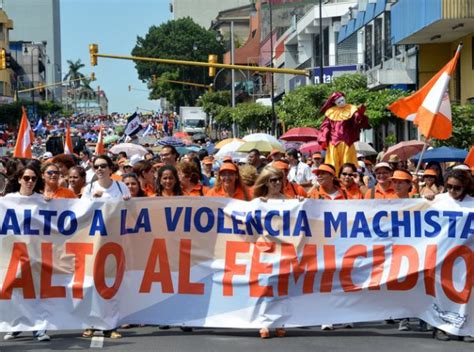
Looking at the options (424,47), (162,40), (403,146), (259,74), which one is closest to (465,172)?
(403,146)

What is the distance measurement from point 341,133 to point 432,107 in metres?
5.54

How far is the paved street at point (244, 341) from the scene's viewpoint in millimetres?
9469

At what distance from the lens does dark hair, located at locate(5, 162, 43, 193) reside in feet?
33.8

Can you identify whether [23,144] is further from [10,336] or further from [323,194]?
[10,336]

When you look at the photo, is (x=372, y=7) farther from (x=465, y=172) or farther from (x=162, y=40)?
(x=162, y=40)

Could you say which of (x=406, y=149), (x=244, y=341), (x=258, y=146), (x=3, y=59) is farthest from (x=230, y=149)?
(x=3, y=59)

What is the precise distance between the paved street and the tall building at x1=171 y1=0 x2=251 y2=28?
154 meters

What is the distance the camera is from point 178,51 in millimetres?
113562

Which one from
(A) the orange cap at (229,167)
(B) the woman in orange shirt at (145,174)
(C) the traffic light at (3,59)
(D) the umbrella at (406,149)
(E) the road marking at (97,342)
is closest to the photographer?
(E) the road marking at (97,342)

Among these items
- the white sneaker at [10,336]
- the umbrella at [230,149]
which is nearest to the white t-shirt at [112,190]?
the white sneaker at [10,336]

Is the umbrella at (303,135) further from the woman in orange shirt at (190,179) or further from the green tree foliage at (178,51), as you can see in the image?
the green tree foliage at (178,51)

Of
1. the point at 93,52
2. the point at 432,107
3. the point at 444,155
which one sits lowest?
the point at 444,155

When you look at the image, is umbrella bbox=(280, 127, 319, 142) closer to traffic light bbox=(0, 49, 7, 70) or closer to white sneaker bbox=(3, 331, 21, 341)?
traffic light bbox=(0, 49, 7, 70)

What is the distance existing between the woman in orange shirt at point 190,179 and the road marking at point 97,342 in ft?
8.22
